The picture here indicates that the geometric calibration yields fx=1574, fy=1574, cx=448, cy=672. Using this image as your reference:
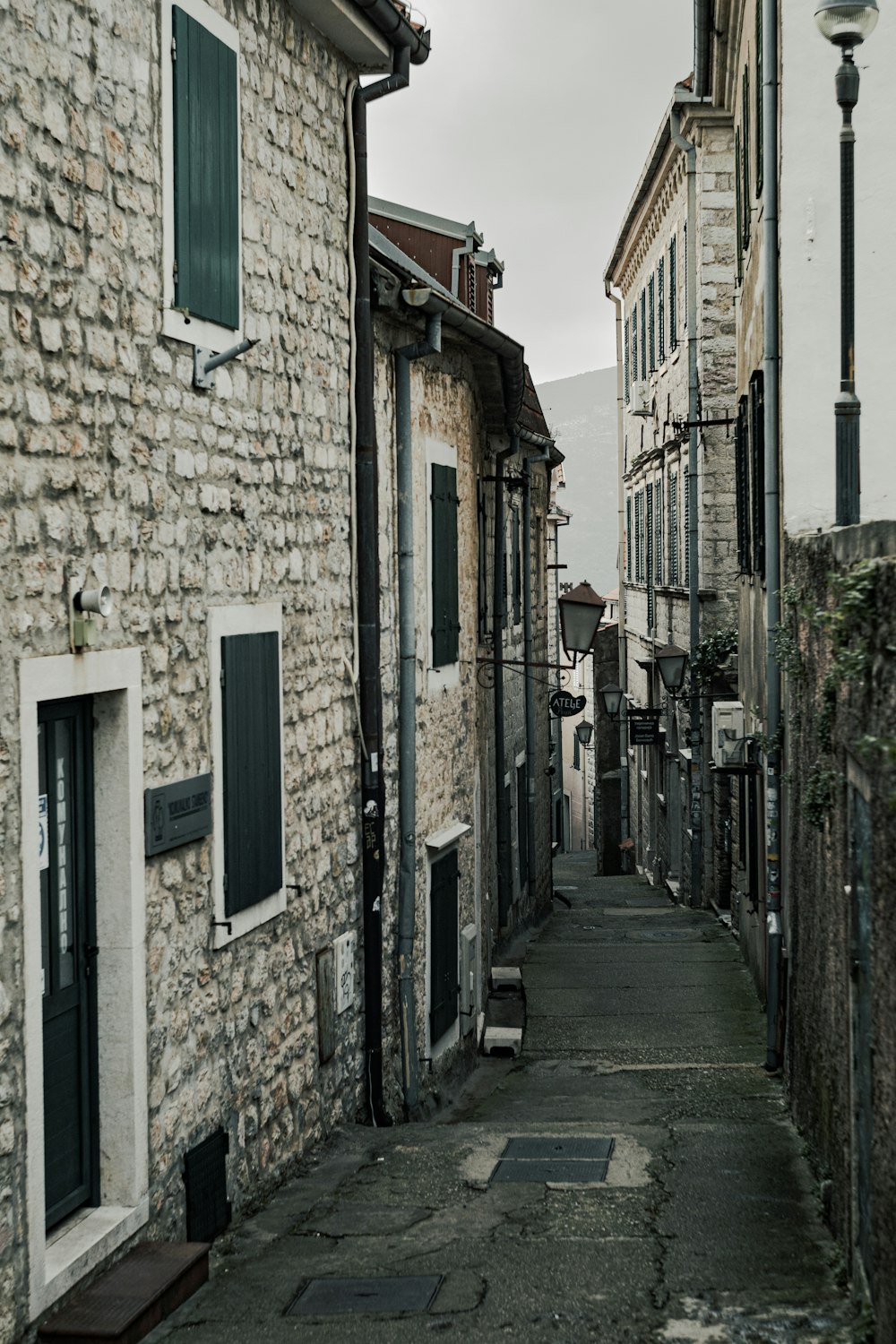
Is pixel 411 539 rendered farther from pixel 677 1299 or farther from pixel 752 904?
pixel 752 904

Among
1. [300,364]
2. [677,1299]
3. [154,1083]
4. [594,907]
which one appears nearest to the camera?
[677,1299]

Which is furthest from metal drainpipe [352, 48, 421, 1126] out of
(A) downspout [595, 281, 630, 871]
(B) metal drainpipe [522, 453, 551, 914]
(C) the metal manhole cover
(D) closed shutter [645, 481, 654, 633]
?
(A) downspout [595, 281, 630, 871]

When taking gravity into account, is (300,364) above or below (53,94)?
below

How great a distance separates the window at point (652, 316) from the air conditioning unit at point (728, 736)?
11845 mm

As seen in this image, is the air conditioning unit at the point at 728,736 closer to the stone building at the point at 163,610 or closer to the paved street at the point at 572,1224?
the paved street at the point at 572,1224

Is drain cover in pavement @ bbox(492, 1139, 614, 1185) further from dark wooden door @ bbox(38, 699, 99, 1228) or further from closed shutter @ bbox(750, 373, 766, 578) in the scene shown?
closed shutter @ bbox(750, 373, 766, 578)

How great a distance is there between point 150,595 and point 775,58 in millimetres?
6963

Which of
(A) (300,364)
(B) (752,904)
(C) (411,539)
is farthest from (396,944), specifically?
(B) (752,904)

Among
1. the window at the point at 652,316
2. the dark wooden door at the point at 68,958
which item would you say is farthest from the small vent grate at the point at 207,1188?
the window at the point at 652,316

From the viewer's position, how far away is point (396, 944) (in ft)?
32.9

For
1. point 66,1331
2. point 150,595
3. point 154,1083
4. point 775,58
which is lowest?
point 66,1331

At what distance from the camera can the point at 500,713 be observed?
16.1 meters

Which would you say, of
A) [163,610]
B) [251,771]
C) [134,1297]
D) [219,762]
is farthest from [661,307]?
[134,1297]

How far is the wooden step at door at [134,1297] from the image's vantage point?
202 inches
